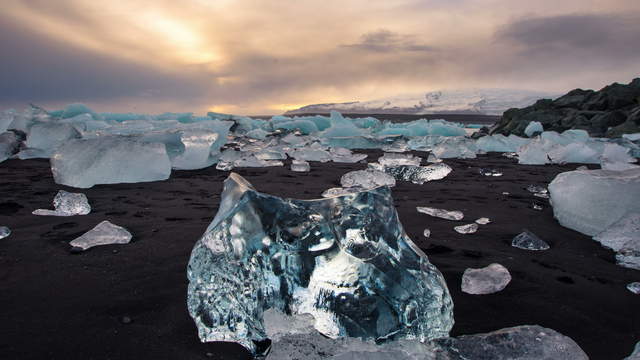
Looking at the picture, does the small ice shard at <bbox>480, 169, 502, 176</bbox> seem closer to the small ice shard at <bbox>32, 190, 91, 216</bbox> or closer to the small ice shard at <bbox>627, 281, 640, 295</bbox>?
the small ice shard at <bbox>627, 281, 640, 295</bbox>

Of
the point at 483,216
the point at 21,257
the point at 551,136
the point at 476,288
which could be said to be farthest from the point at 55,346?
the point at 551,136

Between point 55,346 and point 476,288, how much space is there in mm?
1420

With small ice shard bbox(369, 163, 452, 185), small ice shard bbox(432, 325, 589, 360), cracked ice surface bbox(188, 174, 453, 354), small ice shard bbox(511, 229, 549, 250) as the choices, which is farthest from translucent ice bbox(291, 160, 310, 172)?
small ice shard bbox(432, 325, 589, 360)

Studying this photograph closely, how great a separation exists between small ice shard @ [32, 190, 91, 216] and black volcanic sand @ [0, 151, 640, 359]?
0.26ft

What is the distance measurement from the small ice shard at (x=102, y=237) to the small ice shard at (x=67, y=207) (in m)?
0.63

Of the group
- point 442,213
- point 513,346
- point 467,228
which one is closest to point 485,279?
point 513,346

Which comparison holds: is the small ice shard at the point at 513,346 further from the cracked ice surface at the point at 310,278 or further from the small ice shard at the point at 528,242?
the small ice shard at the point at 528,242

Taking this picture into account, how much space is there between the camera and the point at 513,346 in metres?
1.08

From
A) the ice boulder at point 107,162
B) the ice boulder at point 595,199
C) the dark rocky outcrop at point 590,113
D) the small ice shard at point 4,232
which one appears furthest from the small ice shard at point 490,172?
the dark rocky outcrop at point 590,113

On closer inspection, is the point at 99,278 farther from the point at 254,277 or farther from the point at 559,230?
the point at 559,230

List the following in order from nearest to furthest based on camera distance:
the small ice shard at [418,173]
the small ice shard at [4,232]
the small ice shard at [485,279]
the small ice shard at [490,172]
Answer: the small ice shard at [485,279]
the small ice shard at [4,232]
the small ice shard at [418,173]
the small ice shard at [490,172]

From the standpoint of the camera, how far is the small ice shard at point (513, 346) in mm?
1061

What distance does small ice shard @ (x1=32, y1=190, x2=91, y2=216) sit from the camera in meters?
2.41

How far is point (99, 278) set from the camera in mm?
1510
